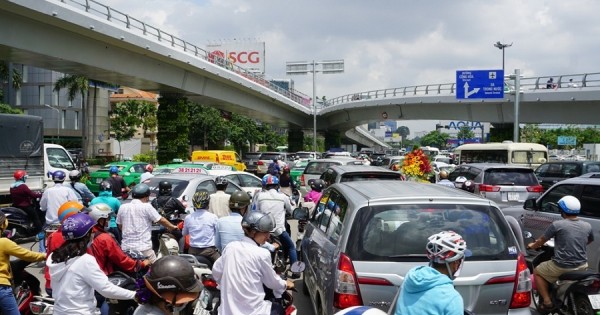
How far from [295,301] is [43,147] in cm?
1178

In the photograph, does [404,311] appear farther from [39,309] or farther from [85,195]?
[85,195]

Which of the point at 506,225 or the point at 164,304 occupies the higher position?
the point at 506,225

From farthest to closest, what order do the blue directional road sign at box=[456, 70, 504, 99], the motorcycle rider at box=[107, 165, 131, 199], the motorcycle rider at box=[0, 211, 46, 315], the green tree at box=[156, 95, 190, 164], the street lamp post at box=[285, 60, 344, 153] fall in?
the street lamp post at box=[285, 60, 344, 153], the blue directional road sign at box=[456, 70, 504, 99], the green tree at box=[156, 95, 190, 164], the motorcycle rider at box=[107, 165, 131, 199], the motorcycle rider at box=[0, 211, 46, 315]

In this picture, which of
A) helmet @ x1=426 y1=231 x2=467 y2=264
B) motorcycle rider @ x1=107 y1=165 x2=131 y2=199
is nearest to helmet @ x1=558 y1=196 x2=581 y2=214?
helmet @ x1=426 y1=231 x2=467 y2=264

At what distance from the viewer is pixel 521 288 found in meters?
4.32

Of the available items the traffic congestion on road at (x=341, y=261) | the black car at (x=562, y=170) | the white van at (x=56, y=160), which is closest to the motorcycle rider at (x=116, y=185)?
the white van at (x=56, y=160)

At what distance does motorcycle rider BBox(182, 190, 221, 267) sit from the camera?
652cm

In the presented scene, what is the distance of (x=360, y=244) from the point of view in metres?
4.36

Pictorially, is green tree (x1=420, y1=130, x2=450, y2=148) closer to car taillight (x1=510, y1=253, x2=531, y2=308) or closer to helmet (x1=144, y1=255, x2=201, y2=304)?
car taillight (x1=510, y1=253, x2=531, y2=308)

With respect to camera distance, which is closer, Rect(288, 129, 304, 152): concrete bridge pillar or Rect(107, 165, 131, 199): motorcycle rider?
Rect(107, 165, 131, 199): motorcycle rider

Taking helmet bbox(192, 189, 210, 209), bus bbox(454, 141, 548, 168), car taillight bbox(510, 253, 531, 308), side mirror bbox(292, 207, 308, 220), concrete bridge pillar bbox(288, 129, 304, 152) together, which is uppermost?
concrete bridge pillar bbox(288, 129, 304, 152)

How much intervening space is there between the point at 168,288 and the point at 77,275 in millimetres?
1326

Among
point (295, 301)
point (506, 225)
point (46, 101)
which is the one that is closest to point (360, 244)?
point (506, 225)

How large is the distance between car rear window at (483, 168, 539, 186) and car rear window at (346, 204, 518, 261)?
9.52 metres
